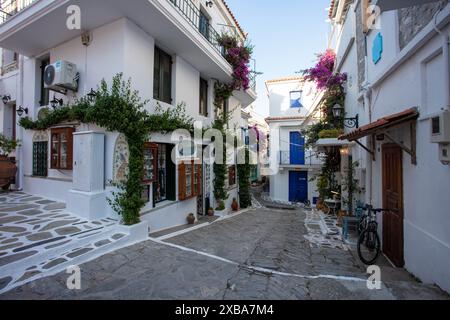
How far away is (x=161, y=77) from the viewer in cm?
764

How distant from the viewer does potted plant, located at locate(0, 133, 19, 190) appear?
803cm

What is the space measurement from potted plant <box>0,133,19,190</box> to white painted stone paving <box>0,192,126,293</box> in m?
2.11

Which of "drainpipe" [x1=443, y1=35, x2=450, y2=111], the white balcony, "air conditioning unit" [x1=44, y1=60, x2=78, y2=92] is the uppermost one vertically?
the white balcony

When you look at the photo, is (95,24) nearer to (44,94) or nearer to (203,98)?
(44,94)

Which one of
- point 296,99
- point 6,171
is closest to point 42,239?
point 6,171

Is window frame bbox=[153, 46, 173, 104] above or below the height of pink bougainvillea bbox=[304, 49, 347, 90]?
below

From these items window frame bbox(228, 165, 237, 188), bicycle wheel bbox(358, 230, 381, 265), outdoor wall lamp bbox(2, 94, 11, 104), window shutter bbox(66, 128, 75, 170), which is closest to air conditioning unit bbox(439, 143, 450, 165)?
bicycle wheel bbox(358, 230, 381, 265)

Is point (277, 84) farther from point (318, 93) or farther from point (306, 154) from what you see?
point (318, 93)

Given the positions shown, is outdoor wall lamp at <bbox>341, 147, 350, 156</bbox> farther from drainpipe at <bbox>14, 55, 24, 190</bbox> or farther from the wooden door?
drainpipe at <bbox>14, 55, 24, 190</bbox>

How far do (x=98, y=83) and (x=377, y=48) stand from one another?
7.51 meters

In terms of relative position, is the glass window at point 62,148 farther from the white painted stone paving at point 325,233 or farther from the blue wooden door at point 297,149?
the blue wooden door at point 297,149

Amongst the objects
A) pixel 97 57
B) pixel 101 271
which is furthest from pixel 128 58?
pixel 101 271

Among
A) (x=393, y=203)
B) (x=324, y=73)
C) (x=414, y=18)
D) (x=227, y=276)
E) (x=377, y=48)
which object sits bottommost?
(x=227, y=276)

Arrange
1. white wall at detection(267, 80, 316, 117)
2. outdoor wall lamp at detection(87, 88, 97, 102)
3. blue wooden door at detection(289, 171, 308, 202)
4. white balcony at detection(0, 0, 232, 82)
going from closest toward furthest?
white balcony at detection(0, 0, 232, 82), outdoor wall lamp at detection(87, 88, 97, 102), blue wooden door at detection(289, 171, 308, 202), white wall at detection(267, 80, 316, 117)
